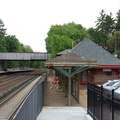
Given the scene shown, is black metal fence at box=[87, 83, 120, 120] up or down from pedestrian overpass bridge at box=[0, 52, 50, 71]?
down

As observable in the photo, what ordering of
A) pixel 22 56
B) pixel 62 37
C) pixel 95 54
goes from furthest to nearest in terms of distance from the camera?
pixel 62 37 → pixel 22 56 → pixel 95 54

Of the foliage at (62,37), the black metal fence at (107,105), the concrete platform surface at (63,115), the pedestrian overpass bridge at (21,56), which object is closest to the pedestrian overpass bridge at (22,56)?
the pedestrian overpass bridge at (21,56)

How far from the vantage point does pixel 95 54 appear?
30922 mm

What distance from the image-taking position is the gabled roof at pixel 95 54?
96.5 ft

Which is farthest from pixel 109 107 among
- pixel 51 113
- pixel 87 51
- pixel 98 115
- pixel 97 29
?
pixel 97 29

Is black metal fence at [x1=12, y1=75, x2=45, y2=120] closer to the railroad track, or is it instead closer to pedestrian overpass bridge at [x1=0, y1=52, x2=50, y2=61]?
the railroad track

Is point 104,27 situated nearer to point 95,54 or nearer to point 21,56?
point 21,56

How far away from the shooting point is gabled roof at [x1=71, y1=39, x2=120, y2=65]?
29.4m

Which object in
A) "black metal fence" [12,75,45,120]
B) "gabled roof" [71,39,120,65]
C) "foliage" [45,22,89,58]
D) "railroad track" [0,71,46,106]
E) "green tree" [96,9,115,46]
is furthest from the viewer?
"green tree" [96,9,115,46]

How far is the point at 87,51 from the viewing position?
31.3 m

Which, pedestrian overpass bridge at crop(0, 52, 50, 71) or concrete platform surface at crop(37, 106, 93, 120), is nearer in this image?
concrete platform surface at crop(37, 106, 93, 120)

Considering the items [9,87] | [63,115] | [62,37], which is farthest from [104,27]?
[63,115]

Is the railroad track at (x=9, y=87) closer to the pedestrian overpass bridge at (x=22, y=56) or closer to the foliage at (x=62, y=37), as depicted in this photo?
the pedestrian overpass bridge at (x=22, y=56)

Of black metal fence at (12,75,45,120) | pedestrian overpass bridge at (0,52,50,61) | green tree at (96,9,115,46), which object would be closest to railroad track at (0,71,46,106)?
black metal fence at (12,75,45,120)
